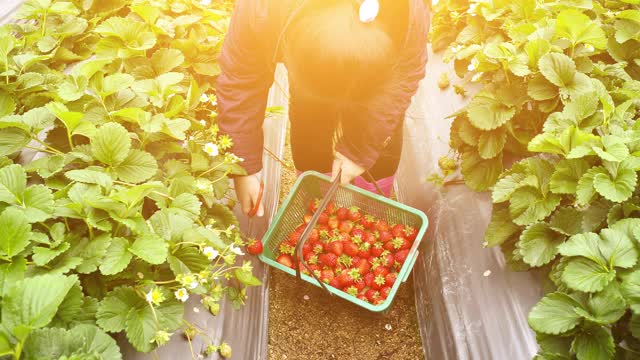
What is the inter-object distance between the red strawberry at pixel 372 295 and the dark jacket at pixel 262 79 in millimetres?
524

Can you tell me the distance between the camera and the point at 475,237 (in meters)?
1.80

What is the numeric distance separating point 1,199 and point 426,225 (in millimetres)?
1428

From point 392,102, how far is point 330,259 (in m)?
0.72

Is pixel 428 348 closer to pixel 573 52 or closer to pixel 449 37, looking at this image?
pixel 573 52

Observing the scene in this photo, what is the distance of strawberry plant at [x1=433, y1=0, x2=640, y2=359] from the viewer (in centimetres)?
110

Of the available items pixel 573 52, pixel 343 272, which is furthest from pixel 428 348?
pixel 573 52

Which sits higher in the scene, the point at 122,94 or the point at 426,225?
the point at 122,94

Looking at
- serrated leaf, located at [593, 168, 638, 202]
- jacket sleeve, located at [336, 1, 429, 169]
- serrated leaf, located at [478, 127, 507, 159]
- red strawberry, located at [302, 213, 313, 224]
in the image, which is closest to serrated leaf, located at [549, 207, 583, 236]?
serrated leaf, located at [593, 168, 638, 202]

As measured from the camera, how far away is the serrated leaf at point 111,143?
124 cm

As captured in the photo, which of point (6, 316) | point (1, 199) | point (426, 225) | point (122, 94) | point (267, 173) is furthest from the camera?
point (267, 173)

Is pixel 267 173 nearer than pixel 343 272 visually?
No

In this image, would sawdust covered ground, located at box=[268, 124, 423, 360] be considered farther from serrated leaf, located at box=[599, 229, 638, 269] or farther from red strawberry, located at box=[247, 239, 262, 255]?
serrated leaf, located at box=[599, 229, 638, 269]

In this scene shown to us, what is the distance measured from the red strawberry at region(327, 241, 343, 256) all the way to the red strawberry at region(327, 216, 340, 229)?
0.32 ft

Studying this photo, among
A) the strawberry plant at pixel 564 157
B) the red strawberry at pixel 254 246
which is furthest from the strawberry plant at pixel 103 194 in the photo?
the strawberry plant at pixel 564 157
